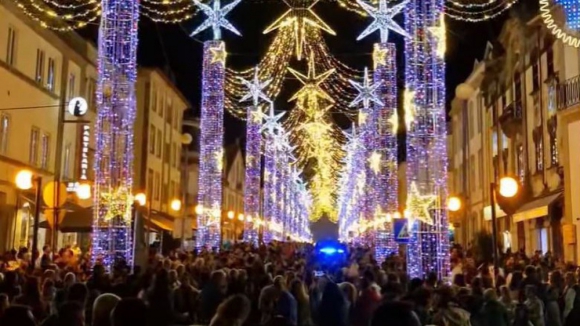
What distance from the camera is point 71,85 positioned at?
128ft

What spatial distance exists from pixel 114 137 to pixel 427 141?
7062 millimetres

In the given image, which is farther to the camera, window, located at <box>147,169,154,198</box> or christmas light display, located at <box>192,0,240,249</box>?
window, located at <box>147,169,154,198</box>

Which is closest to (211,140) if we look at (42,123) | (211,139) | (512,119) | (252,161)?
(211,139)

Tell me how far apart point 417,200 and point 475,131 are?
118ft

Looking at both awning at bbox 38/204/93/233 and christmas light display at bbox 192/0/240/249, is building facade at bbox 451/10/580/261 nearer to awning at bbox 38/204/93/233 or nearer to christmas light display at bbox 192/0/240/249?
christmas light display at bbox 192/0/240/249

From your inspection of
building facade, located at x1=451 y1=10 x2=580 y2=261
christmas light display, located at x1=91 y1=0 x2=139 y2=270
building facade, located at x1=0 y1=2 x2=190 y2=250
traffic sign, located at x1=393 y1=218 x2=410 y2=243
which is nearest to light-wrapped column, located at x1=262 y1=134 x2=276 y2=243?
building facade, located at x1=0 y1=2 x2=190 y2=250

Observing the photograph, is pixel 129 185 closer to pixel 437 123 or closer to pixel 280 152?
pixel 437 123

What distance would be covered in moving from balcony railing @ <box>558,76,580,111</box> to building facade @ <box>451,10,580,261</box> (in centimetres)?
Result: 8

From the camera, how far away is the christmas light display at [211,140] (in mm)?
26641

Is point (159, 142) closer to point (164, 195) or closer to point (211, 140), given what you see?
point (164, 195)

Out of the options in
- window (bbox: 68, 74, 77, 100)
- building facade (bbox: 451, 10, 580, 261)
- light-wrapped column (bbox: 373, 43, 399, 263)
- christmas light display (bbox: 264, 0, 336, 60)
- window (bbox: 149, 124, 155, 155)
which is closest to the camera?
christmas light display (bbox: 264, 0, 336, 60)

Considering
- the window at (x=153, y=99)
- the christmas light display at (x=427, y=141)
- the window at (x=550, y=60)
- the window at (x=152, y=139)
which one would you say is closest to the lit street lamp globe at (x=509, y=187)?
the christmas light display at (x=427, y=141)

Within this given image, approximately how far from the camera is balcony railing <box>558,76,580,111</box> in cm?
2653

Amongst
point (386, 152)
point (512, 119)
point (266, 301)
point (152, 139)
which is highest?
point (152, 139)
